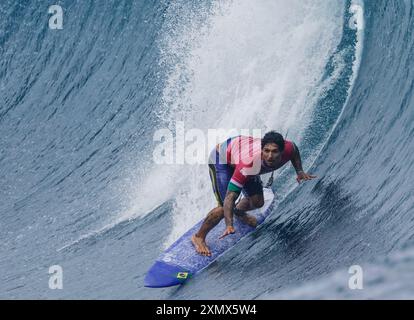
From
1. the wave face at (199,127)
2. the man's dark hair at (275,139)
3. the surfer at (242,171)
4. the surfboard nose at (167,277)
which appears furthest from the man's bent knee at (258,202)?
the surfboard nose at (167,277)

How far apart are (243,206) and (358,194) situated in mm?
1268

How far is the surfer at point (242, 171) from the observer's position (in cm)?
656

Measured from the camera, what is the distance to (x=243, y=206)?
7305 mm

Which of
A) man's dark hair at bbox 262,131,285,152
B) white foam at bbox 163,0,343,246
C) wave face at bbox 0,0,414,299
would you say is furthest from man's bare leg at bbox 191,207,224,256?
white foam at bbox 163,0,343,246

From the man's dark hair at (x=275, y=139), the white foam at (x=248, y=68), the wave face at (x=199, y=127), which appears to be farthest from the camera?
the white foam at (x=248, y=68)

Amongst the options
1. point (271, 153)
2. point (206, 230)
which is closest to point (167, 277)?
point (206, 230)

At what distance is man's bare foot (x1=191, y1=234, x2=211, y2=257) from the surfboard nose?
0.27 meters

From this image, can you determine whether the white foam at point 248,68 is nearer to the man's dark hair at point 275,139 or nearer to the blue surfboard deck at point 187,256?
the blue surfboard deck at point 187,256

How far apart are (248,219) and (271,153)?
1.06 metres

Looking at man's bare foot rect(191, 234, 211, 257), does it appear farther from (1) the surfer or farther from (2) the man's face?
(2) the man's face

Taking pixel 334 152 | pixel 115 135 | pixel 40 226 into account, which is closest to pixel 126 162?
pixel 115 135

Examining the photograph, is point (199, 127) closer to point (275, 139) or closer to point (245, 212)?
point (245, 212)

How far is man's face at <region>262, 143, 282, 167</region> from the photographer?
6.56m

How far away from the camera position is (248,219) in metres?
7.40
